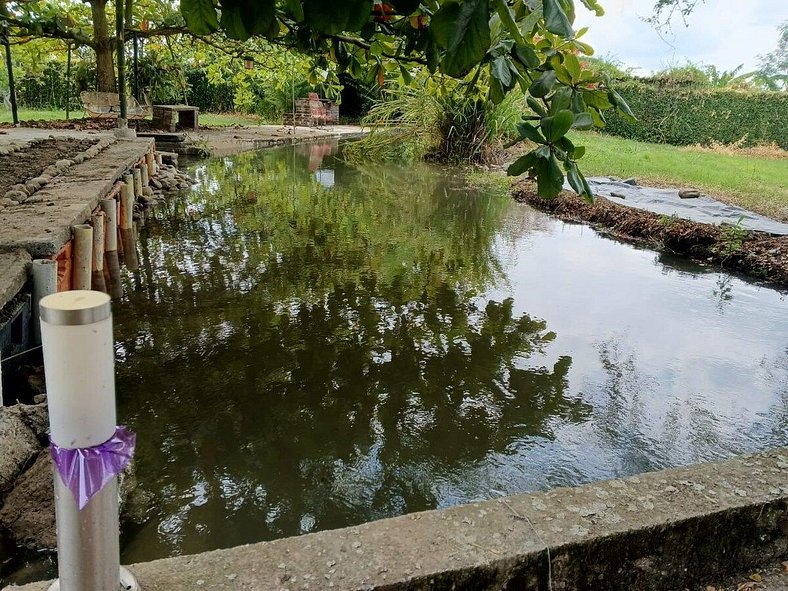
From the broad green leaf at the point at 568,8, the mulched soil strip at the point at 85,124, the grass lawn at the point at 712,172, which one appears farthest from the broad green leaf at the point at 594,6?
the mulched soil strip at the point at 85,124

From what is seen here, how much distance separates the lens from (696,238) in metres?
5.89

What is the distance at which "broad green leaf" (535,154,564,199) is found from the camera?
4.49ft

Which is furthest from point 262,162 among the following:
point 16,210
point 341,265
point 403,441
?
point 403,441

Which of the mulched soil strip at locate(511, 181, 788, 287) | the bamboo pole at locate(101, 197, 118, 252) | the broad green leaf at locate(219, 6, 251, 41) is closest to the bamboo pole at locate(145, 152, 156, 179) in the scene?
the bamboo pole at locate(101, 197, 118, 252)

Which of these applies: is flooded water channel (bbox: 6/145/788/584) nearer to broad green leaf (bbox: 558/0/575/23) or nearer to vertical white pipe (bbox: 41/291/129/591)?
vertical white pipe (bbox: 41/291/129/591)

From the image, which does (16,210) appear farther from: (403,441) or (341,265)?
(403,441)

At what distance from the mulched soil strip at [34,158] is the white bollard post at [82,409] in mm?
4391

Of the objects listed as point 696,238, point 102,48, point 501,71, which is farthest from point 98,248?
point 102,48

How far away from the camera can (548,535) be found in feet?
4.67

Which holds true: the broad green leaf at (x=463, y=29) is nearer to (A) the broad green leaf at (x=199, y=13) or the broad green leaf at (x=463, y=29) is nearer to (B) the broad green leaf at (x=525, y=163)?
(B) the broad green leaf at (x=525, y=163)

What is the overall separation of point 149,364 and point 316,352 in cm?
90

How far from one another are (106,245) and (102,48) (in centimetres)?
833

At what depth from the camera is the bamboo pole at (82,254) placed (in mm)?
4020

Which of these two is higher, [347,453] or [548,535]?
[548,535]
